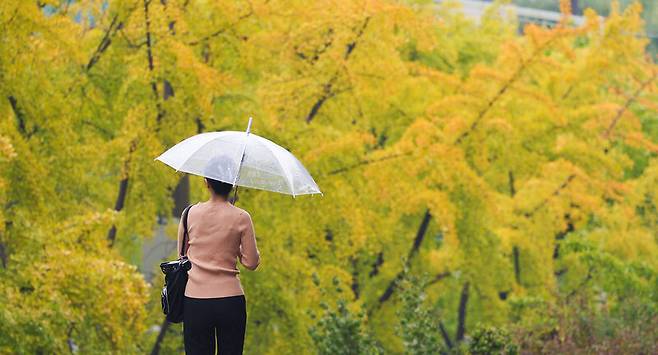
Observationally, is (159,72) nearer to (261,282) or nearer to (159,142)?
(159,142)

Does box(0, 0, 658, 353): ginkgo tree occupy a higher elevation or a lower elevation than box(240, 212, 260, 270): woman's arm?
lower

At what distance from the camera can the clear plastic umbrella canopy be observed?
5570 millimetres

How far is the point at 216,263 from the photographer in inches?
213

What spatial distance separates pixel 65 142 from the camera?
11.6 metres

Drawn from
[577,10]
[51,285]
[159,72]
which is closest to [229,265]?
[51,285]

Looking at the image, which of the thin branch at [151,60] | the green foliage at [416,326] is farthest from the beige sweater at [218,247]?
the thin branch at [151,60]

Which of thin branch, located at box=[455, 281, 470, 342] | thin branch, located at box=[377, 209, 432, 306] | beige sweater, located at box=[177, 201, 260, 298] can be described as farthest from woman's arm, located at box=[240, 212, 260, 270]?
thin branch, located at box=[455, 281, 470, 342]

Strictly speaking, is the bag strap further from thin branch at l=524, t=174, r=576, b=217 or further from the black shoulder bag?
thin branch at l=524, t=174, r=576, b=217

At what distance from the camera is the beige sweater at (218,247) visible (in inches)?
212

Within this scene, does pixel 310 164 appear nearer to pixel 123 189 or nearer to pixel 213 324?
pixel 123 189

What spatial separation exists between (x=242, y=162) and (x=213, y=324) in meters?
0.83

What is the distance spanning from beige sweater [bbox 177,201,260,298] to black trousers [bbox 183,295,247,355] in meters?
0.04

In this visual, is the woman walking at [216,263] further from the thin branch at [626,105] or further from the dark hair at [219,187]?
the thin branch at [626,105]

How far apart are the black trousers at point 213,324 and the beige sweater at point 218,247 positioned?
40 millimetres
